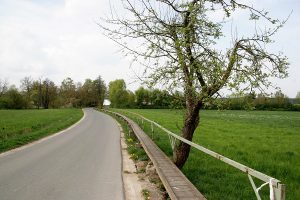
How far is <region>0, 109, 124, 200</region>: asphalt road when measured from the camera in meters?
7.95

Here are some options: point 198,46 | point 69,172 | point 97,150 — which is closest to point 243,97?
point 198,46

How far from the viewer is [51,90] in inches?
4530

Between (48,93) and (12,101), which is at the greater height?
(48,93)

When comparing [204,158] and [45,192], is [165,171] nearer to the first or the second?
[45,192]

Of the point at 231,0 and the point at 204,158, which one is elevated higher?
the point at 231,0

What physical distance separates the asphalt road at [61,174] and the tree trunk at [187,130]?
1.84 metres

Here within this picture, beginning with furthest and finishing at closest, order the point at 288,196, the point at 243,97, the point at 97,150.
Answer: the point at 97,150
the point at 243,97
the point at 288,196

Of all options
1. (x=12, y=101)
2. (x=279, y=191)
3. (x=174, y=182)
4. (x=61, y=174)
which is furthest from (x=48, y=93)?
(x=279, y=191)

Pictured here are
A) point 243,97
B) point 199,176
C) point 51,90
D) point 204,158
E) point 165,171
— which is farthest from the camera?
point 51,90

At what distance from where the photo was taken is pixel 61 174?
10.2m

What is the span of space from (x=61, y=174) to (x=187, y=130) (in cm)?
397

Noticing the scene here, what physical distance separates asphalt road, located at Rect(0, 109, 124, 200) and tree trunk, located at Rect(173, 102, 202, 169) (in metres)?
1.84

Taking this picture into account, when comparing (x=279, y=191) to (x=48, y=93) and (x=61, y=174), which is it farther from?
(x=48, y=93)

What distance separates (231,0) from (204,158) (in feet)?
19.7
